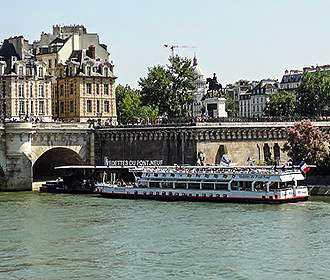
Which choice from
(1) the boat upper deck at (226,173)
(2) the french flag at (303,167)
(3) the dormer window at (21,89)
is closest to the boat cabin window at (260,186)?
(1) the boat upper deck at (226,173)

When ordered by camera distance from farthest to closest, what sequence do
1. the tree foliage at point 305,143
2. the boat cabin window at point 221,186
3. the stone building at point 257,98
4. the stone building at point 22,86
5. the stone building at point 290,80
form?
the stone building at point 257,98
the stone building at point 290,80
the stone building at point 22,86
the tree foliage at point 305,143
the boat cabin window at point 221,186

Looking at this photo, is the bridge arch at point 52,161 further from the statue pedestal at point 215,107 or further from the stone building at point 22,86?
the statue pedestal at point 215,107

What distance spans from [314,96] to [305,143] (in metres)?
35.9

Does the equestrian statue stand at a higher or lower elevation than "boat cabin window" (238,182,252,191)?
higher

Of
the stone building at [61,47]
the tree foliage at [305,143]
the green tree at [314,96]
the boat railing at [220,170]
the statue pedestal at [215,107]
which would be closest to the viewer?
the boat railing at [220,170]

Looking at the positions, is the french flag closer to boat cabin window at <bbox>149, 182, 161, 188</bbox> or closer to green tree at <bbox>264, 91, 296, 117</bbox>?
boat cabin window at <bbox>149, 182, 161, 188</bbox>

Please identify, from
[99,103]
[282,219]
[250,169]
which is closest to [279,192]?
[250,169]

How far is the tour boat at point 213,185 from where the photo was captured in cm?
4438

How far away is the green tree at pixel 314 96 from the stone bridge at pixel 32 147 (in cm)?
3452

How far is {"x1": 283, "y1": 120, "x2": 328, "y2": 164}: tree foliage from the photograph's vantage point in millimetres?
52625

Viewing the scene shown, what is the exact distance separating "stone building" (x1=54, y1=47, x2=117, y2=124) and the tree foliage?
63.2 ft

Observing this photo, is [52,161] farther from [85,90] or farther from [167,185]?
[167,185]

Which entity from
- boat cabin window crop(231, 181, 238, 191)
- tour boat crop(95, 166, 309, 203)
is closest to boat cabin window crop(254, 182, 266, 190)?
tour boat crop(95, 166, 309, 203)

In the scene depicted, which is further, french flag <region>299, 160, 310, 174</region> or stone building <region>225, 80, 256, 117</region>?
stone building <region>225, 80, 256, 117</region>
